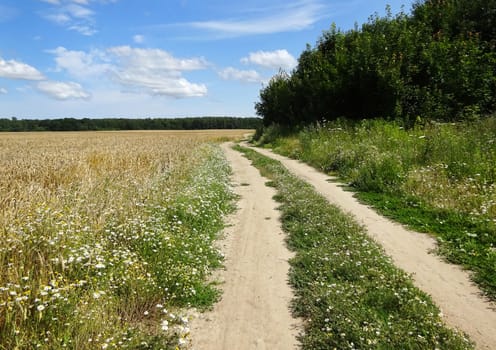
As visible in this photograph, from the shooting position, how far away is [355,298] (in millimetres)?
4371

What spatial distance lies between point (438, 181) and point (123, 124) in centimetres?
13110

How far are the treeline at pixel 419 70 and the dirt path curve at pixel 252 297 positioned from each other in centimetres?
1450

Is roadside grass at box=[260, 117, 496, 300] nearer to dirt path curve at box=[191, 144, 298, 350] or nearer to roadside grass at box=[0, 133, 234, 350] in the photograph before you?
dirt path curve at box=[191, 144, 298, 350]

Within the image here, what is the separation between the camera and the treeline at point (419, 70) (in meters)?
18.0

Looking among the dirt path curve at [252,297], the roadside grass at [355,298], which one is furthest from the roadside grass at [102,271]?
the roadside grass at [355,298]

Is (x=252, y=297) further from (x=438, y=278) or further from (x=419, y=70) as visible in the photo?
(x=419, y=70)

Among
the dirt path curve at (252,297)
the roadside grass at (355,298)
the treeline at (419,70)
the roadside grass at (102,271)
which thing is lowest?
the dirt path curve at (252,297)

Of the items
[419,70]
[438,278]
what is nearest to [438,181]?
[438,278]

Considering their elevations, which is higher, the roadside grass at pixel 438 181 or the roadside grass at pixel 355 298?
the roadside grass at pixel 438 181

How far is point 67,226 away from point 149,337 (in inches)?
92.5

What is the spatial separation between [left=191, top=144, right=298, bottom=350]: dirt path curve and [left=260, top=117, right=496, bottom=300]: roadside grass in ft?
9.76

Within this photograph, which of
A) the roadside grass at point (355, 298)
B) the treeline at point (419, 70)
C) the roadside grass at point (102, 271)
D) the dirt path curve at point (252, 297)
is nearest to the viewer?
the roadside grass at point (102, 271)

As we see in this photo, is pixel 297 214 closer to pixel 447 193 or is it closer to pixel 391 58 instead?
pixel 447 193

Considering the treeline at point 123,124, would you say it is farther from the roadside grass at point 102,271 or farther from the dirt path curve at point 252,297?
the roadside grass at point 102,271
